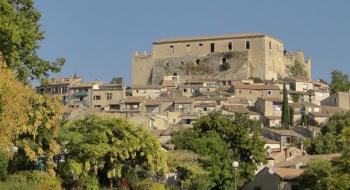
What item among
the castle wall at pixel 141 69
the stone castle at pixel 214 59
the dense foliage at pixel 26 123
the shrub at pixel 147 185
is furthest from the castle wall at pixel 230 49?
the dense foliage at pixel 26 123

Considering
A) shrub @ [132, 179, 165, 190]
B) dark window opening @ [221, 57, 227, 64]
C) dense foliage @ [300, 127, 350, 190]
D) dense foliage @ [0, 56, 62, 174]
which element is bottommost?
shrub @ [132, 179, 165, 190]

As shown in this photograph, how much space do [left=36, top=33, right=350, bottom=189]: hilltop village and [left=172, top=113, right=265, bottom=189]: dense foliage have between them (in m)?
32.0

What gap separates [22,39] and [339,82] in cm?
11660

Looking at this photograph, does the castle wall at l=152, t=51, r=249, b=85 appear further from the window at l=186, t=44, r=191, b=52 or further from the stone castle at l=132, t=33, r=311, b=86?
the window at l=186, t=44, r=191, b=52

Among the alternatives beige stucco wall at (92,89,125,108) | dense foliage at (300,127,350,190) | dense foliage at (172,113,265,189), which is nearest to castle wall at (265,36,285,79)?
beige stucco wall at (92,89,125,108)

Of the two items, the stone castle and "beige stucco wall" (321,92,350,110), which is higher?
the stone castle

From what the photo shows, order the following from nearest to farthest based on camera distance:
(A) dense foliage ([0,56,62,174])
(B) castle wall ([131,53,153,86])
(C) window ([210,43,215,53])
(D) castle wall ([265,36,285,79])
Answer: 1. (A) dense foliage ([0,56,62,174])
2. (D) castle wall ([265,36,285,79])
3. (C) window ([210,43,215,53])
4. (B) castle wall ([131,53,153,86])

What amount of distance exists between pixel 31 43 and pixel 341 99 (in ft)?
322

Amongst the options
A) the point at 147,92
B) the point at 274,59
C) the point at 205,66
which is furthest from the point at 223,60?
the point at 147,92

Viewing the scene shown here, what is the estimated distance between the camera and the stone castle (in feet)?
454

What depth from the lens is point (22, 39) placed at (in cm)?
3011

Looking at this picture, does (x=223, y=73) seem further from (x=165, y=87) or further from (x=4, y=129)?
(x=4, y=129)

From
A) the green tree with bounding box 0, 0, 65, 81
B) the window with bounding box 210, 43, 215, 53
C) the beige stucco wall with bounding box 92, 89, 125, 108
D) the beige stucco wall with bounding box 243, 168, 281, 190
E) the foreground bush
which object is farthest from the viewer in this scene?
the window with bounding box 210, 43, 215, 53

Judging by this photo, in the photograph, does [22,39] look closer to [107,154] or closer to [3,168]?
[3,168]
